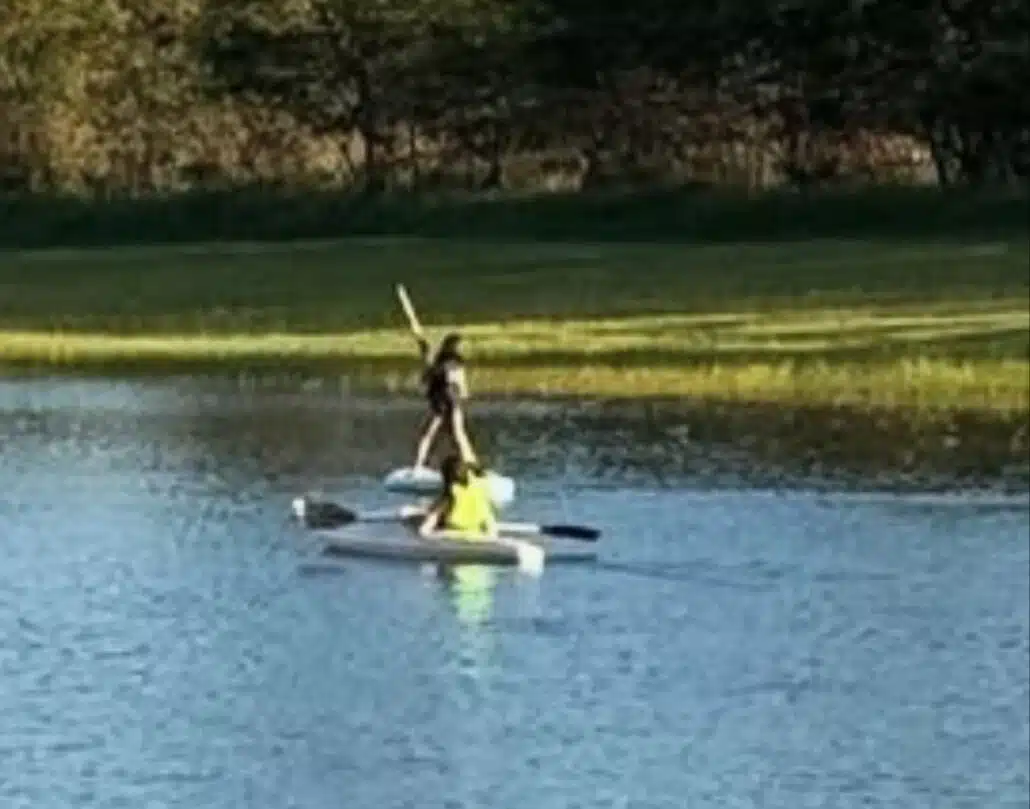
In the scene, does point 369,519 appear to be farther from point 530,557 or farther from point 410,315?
point 410,315

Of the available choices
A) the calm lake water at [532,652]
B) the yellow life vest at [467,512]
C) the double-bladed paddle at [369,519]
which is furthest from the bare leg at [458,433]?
the yellow life vest at [467,512]

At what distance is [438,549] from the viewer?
27922 millimetres

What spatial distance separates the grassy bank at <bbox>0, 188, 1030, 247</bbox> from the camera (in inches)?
2489

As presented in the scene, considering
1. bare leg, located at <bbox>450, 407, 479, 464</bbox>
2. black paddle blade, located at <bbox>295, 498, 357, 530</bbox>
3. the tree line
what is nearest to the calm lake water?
black paddle blade, located at <bbox>295, 498, 357, 530</bbox>

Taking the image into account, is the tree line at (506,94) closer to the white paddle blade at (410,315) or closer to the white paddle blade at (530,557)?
the white paddle blade at (410,315)

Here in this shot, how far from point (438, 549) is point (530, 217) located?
134 feet

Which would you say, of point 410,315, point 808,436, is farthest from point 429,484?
point 410,315

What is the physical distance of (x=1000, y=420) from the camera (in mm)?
35688

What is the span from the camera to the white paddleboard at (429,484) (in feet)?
98.6

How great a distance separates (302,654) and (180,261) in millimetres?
43948

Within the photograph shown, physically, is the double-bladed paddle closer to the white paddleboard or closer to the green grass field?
the white paddleboard

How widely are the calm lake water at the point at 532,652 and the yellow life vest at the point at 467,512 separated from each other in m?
0.80

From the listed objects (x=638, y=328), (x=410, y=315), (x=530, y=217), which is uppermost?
(x=530, y=217)

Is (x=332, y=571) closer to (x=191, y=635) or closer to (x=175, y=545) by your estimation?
(x=175, y=545)
